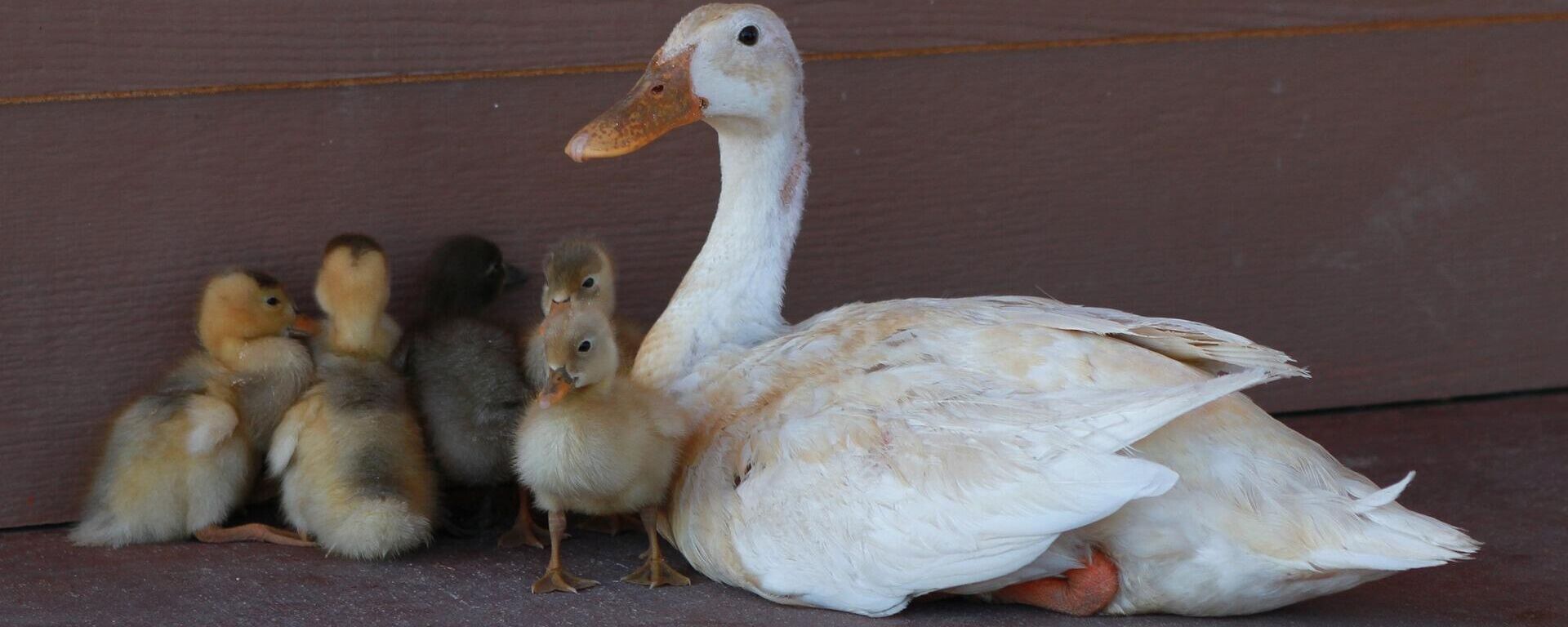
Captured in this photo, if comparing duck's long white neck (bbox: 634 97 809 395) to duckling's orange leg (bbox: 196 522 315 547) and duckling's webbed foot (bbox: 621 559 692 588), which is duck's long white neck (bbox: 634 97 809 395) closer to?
duckling's webbed foot (bbox: 621 559 692 588)

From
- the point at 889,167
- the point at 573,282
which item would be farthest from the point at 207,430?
the point at 889,167

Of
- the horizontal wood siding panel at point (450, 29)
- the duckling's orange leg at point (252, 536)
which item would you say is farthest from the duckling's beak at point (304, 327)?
the horizontal wood siding panel at point (450, 29)

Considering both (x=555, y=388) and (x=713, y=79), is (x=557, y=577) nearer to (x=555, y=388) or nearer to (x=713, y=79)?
(x=555, y=388)

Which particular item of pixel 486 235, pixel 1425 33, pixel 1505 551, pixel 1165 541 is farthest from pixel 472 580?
pixel 1425 33

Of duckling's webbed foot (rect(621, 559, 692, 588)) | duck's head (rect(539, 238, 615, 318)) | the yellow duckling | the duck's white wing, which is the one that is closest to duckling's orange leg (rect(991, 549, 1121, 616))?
the duck's white wing

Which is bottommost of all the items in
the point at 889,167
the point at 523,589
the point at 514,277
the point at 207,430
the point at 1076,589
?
the point at 523,589

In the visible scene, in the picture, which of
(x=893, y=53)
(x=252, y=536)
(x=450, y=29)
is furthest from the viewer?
(x=893, y=53)

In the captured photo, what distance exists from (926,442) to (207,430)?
160cm

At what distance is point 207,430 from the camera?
3516 mm

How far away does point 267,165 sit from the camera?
393cm

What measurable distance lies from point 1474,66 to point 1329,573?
229 cm

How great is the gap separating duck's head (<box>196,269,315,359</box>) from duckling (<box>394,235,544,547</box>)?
0.99 feet

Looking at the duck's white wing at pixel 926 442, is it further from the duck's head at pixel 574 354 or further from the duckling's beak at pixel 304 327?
the duckling's beak at pixel 304 327

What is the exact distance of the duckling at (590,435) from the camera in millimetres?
3121
